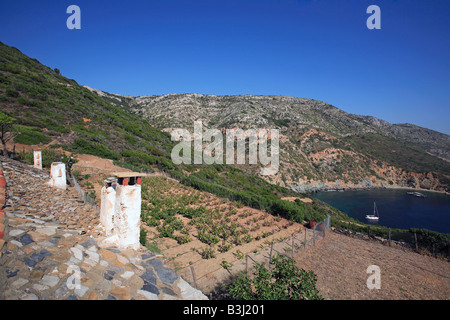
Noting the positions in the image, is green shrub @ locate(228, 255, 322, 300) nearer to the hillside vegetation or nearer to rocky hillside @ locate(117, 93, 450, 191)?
the hillside vegetation

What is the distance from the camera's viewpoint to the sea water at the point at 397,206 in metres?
46.8

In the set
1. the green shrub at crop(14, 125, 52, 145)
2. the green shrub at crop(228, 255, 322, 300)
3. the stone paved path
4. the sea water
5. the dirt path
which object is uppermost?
the green shrub at crop(14, 125, 52, 145)

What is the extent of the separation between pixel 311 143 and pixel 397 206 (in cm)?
3030

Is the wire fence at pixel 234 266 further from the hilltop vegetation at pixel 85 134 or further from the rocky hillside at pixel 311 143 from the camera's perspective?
the rocky hillside at pixel 311 143

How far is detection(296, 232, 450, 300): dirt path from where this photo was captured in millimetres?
7613

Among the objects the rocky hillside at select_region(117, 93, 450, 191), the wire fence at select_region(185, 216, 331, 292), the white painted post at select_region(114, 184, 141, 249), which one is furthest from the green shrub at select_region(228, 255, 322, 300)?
the rocky hillside at select_region(117, 93, 450, 191)

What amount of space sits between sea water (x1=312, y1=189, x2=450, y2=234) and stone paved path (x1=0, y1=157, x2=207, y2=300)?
176 ft

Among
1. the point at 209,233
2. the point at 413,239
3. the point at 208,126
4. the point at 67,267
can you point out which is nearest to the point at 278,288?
the point at 67,267

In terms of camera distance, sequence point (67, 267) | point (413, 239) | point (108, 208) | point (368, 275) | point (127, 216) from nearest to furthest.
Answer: point (67, 267), point (127, 216), point (108, 208), point (368, 275), point (413, 239)

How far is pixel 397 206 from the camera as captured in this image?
2258 inches

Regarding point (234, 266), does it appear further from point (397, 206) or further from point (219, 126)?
point (397, 206)

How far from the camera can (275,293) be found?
446 centimetres

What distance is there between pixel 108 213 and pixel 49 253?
2.27m
